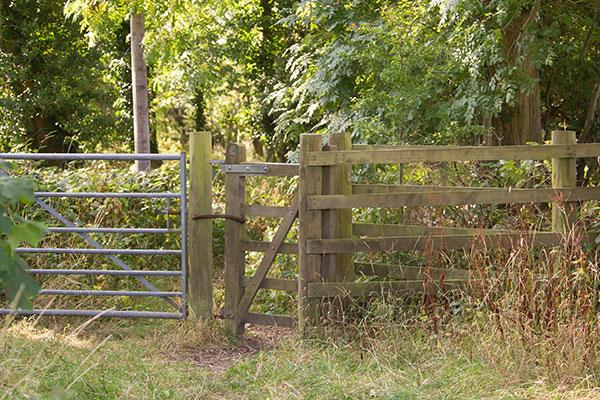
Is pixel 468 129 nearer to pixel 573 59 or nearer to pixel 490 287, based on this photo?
pixel 490 287

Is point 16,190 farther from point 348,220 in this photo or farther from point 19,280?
point 348,220

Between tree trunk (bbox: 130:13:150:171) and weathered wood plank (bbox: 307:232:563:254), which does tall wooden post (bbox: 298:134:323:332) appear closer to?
weathered wood plank (bbox: 307:232:563:254)

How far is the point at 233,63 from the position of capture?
2211 centimetres

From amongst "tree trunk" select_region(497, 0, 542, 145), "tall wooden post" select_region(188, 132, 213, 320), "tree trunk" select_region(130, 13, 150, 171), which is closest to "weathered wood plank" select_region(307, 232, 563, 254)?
"tall wooden post" select_region(188, 132, 213, 320)

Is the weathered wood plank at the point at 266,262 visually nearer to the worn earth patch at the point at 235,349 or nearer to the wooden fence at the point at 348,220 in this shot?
the wooden fence at the point at 348,220

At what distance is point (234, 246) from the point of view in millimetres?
8156

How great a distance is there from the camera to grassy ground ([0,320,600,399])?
19.0 feet

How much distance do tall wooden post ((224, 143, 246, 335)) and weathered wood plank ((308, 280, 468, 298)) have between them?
2.88 ft

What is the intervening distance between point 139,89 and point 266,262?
21.1 ft

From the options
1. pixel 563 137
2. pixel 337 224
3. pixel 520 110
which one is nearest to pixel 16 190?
pixel 337 224

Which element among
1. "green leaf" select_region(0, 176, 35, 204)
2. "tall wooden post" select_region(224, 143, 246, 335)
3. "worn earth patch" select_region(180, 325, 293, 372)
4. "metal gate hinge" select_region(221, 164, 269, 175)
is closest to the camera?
"green leaf" select_region(0, 176, 35, 204)

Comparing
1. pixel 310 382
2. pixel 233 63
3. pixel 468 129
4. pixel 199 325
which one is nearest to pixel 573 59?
pixel 468 129

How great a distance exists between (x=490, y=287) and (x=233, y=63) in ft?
53.9

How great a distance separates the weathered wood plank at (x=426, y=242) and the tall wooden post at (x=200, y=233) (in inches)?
47.0
